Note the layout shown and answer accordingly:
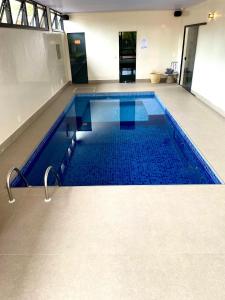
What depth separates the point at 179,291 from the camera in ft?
5.46

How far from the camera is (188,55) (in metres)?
8.06

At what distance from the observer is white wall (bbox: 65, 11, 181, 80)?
871 cm

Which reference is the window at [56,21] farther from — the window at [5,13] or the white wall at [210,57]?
the white wall at [210,57]

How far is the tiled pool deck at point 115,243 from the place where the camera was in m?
1.71

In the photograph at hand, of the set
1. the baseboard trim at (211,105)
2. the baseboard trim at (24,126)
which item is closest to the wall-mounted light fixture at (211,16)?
the baseboard trim at (211,105)

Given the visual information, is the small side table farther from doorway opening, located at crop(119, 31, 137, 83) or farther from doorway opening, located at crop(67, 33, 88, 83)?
doorway opening, located at crop(67, 33, 88, 83)

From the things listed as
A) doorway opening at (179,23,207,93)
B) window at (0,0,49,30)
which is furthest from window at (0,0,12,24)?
doorway opening at (179,23,207,93)

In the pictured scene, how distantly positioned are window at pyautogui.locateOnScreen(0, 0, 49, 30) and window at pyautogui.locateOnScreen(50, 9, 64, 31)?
3.05ft

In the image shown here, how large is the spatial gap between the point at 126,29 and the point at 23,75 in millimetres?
5602

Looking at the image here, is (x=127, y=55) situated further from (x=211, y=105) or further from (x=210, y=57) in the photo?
(x=211, y=105)

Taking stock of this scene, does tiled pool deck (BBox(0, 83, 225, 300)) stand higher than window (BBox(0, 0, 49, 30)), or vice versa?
window (BBox(0, 0, 49, 30))

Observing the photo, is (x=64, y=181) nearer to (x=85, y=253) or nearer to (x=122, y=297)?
(x=85, y=253)

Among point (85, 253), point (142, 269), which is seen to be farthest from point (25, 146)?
point (142, 269)

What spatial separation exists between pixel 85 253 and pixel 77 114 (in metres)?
5.16
